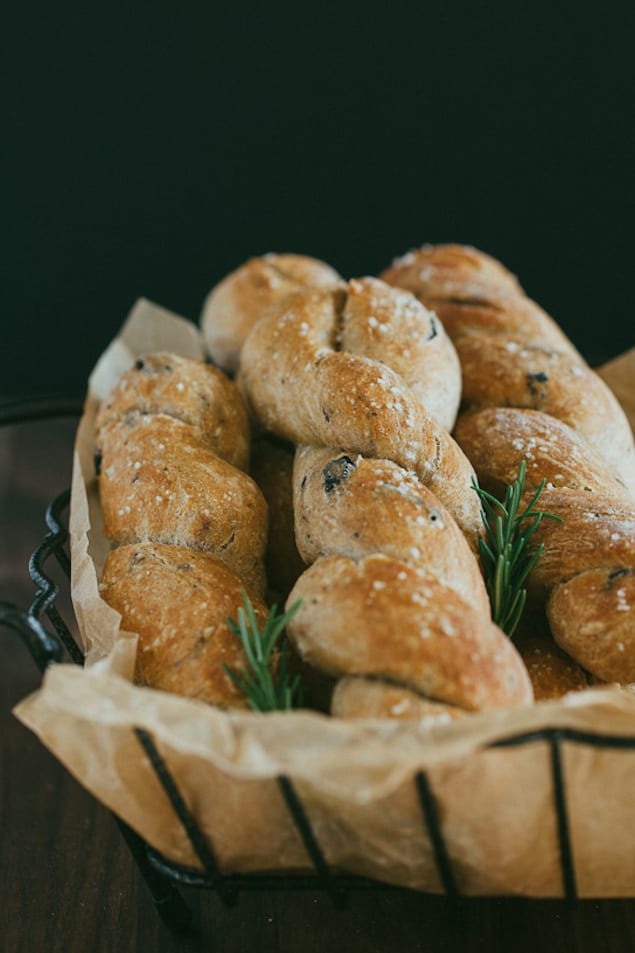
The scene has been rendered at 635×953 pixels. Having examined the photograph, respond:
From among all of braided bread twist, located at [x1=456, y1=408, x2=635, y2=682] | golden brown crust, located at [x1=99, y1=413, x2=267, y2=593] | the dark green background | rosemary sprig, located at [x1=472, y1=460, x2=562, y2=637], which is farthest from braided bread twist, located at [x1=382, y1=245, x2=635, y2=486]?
the dark green background

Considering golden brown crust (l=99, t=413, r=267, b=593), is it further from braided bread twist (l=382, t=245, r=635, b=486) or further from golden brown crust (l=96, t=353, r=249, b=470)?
braided bread twist (l=382, t=245, r=635, b=486)

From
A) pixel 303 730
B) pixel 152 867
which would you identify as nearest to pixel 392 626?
pixel 303 730

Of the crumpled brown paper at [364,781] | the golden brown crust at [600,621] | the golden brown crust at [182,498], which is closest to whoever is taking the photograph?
the crumpled brown paper at [364,781]

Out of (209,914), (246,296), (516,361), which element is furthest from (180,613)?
(246,296)

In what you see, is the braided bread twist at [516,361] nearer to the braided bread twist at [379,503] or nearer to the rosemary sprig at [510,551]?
the braided bread twist at [379,503]

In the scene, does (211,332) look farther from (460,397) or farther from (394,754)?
(394,754)

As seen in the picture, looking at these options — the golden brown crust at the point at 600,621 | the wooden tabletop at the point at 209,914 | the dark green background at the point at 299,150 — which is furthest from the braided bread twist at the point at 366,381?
the dark green background at the point at 299,150
